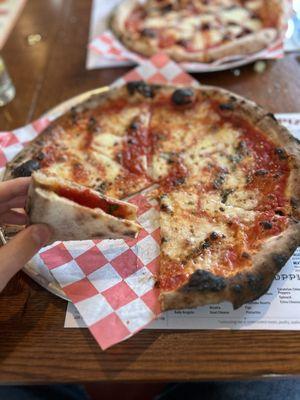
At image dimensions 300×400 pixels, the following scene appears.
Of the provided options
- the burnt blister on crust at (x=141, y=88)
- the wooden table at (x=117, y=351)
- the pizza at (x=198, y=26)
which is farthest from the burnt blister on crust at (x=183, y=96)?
the wooden table at (x=117, y=351)

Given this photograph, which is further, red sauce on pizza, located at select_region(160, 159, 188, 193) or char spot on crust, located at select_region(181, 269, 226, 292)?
red sauce on pizza, located at select_region(160, 159, 188, 193)

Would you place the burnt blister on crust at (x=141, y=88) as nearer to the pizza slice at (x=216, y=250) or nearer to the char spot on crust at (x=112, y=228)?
the pizza slice at (x=216, y=250)

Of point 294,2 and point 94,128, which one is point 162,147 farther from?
point 294,2

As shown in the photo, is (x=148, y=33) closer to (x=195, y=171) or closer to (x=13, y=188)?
(x=195, y=171)

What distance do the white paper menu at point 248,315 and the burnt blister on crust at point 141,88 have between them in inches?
47.0

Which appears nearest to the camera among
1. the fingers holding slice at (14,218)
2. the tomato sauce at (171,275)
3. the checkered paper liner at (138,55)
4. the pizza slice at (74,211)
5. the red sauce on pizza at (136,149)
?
the pizza slice at (74,211)

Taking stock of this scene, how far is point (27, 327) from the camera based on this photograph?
1.52 meters

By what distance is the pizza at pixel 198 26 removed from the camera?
260 centimetres

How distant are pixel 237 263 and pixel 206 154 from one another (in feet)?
2.09

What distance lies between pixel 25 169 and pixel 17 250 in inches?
27.0

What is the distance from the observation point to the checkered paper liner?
255 cm

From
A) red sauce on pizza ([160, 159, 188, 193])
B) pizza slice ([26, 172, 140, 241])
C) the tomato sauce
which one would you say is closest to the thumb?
pizza slice ([26, 172, 140, 241])

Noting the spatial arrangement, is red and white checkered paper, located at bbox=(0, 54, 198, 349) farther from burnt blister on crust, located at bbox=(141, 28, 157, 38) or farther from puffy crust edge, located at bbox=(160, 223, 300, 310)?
burnt blister on crust, located at bbox=(141, 28, 157, 38)

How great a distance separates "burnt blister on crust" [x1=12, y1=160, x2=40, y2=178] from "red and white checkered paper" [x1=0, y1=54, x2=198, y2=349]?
39 cm
